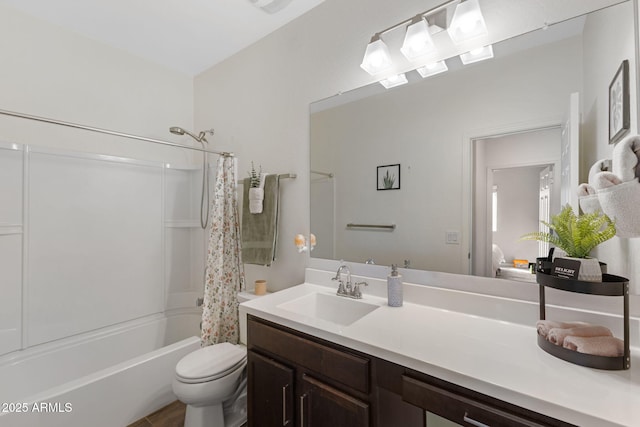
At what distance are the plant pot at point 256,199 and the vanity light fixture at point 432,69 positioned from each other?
1.23 meters

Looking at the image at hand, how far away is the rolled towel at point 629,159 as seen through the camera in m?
0.77

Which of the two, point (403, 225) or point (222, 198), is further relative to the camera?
point (222, 198)

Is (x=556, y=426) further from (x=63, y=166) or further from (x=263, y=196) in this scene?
(x=63, y=166)

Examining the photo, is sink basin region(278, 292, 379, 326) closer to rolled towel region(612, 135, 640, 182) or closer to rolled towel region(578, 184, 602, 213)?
rolled towel region(578, 184, 602, 213)

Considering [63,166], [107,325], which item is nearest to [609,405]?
[107,325]

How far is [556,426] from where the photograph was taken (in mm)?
632

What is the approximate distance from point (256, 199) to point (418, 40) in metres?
1.35

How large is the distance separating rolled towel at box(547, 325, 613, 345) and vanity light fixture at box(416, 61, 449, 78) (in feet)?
3.83

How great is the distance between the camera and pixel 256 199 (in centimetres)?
196

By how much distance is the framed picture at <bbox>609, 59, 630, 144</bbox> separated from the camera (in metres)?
0.91

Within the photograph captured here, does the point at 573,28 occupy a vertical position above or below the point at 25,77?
below

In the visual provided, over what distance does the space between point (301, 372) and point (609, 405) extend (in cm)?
92

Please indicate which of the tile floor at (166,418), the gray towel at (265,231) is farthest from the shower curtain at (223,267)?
the tile floor at (166,418)

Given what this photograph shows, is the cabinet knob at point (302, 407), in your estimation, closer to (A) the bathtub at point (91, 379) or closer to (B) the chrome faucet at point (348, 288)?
(B) the chrome faucet at point (348, 288)
